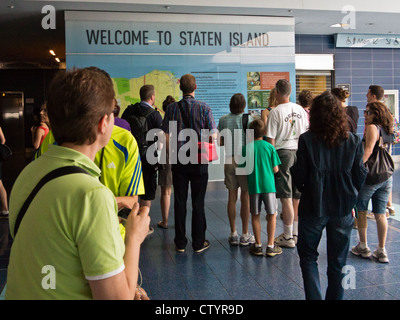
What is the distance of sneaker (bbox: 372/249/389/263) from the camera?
12.6ft

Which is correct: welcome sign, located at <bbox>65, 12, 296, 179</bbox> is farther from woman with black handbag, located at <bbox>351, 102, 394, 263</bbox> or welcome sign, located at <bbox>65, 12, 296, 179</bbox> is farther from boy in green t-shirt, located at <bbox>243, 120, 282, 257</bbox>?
woman with black handbag, located at <bbox>351, 102, 394, 263</bbox>

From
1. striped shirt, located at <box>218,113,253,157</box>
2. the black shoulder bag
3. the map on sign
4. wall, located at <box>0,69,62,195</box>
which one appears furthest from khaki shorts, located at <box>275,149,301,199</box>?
wall, located at <box>0,69,62,195</box>

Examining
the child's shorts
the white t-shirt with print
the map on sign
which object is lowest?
the child's shorts

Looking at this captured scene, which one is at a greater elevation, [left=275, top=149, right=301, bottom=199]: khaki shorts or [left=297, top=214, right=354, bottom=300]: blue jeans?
[left=275, top=149, right=301, bottom=199]: khaki shorts

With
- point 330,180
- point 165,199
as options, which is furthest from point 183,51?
point 330,180

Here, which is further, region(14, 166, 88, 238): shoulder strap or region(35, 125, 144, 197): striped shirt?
region(35, 125, 144, 197): striped shirt

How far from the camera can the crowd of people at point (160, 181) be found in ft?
3.27

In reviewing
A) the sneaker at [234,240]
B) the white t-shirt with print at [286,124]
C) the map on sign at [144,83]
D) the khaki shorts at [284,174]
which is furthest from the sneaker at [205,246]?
the map on sign at [144,83]

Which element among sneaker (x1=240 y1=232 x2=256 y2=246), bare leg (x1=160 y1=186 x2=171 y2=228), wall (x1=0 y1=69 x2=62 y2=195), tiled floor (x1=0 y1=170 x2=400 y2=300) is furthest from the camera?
wall (x1=0 y1=69 x2=62 y2=195)

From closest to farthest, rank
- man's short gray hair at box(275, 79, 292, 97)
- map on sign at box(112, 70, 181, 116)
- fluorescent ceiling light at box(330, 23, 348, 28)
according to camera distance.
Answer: man's short gray hair at box(275, 79, 292, 97), map on sign at box(112, 70, 181, 116), fluorescent ceiling light at box(330, 23, 348, 28)

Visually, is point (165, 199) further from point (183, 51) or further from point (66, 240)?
point (66, 240)

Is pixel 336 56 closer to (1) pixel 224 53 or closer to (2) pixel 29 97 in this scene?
(1) pixel 224 53

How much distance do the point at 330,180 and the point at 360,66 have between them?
9.20 m

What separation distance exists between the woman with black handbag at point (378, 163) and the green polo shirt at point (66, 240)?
3238mm
